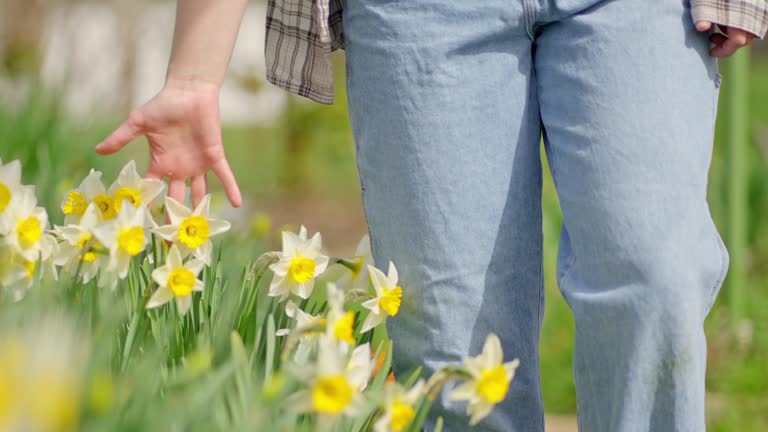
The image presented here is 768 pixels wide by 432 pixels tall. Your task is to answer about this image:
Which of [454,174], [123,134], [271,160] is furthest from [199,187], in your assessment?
[271,160]

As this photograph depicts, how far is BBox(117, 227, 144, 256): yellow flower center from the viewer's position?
1482mm

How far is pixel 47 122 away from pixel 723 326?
252cm

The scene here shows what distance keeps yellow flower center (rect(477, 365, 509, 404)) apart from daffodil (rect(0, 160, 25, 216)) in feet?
2.45

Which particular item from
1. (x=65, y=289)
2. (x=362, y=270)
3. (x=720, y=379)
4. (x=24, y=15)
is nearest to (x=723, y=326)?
(x=720, y=379)

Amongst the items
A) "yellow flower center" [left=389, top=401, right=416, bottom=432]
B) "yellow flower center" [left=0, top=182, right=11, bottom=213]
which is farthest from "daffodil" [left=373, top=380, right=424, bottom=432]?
"yellow flower center" [left=0, top=182, right=11, bottom=213]

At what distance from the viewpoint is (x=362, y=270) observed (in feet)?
6.10

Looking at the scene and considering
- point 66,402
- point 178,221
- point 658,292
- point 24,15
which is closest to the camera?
point 66,402

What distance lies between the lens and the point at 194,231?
1629mm

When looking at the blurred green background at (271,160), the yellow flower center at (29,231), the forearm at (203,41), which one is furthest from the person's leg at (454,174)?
the blurred green background at (271,160)

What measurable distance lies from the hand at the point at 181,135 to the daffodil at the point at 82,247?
15 centimetres

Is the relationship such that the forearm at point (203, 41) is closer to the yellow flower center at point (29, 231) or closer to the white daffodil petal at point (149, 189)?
the white daffodil petal at point (149, 189)

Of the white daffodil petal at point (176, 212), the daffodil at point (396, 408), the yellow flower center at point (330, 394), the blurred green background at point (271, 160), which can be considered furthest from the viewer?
the blurred green background at point (271, 160)

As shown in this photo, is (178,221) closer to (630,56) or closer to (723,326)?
(630,56)

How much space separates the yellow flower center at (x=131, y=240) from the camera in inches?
58.4
